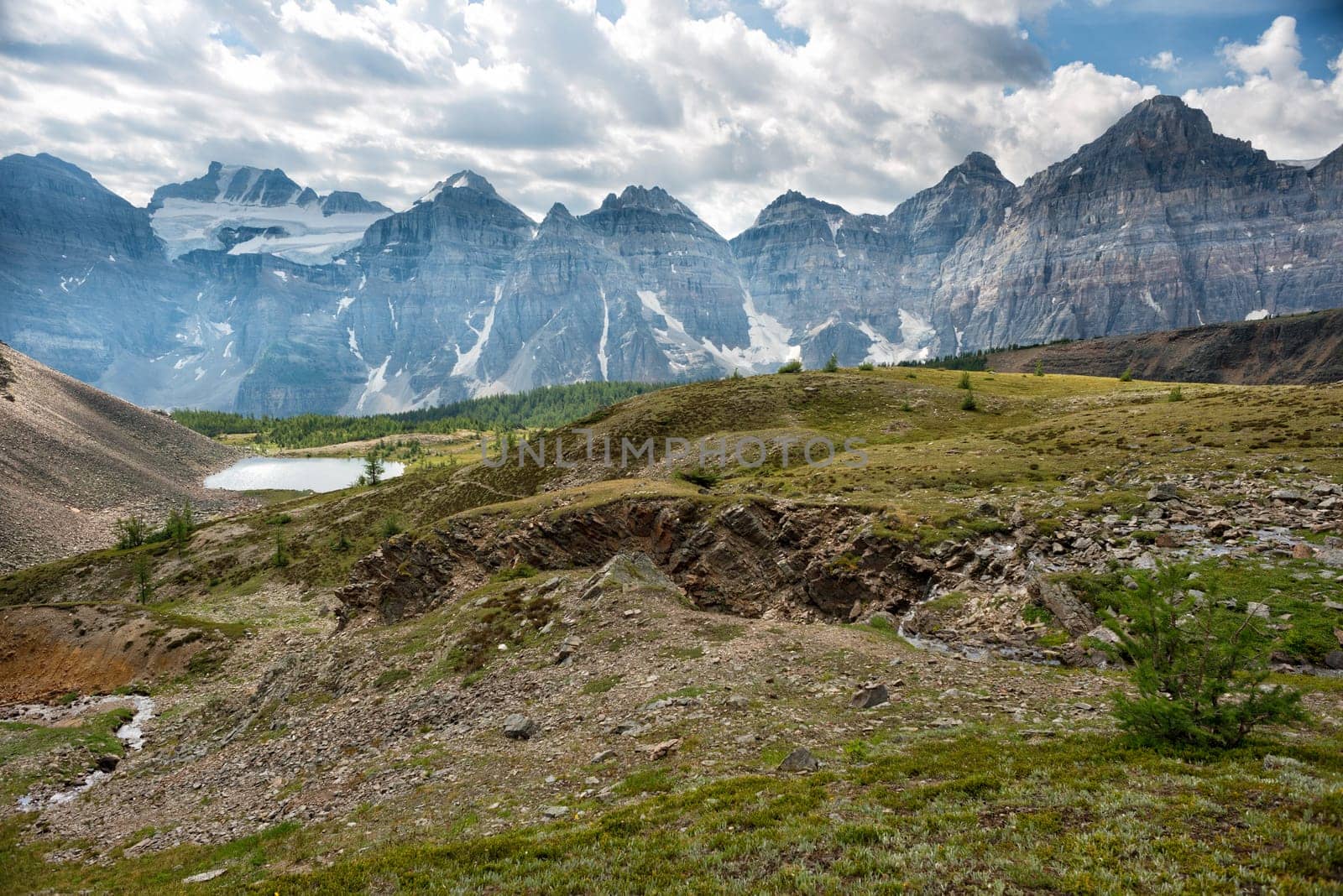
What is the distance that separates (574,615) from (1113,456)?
35058mm

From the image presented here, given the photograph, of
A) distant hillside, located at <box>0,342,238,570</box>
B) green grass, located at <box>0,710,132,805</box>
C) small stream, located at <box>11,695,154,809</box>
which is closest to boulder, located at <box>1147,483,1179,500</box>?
small stream, located at <box>11,695,154,809</box>

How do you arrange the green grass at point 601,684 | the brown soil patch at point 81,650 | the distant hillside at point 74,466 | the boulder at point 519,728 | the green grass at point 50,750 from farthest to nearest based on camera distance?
the distant hillside at point 74,466 → the brown soil patch at point 81,650 → the green grass at point 50,750 → the green grass at point 601,684 → the boulder at point 519,728

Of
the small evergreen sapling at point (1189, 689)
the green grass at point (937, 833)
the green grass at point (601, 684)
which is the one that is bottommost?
the green grass at point (601, 684)

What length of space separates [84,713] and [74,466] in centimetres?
11538

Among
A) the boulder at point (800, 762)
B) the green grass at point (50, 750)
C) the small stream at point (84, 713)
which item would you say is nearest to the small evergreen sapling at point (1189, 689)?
the boulder at point (800, 762)

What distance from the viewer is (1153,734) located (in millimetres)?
13727

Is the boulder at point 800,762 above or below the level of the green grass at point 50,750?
above

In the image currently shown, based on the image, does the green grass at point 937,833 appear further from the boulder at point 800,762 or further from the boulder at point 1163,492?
the boulder at point 1163,492

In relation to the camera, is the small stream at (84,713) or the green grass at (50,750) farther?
the green grass at (50,750)

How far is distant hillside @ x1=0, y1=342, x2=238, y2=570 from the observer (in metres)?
107

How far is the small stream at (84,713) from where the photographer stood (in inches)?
1309

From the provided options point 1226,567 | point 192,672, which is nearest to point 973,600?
point 1226,567

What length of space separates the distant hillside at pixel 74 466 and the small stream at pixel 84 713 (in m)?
67.0

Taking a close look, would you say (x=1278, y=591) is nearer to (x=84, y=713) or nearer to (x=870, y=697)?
(x=870, y=697)
